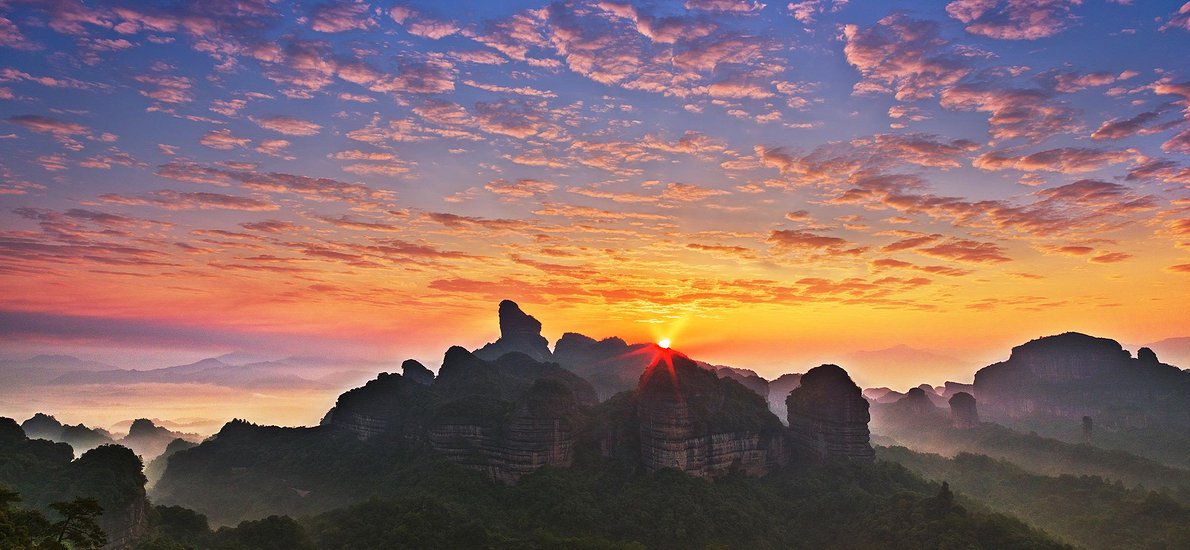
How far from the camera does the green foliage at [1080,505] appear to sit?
2813 inches

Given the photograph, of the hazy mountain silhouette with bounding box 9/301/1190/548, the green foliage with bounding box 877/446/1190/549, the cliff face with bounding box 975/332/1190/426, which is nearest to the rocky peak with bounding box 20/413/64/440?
the hazy mountain silhouette with bounding box 9/301/1190/548

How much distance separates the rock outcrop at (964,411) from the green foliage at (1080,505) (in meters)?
61.9

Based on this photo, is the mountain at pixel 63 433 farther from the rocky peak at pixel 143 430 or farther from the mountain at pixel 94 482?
the mountain at pixel 94 482

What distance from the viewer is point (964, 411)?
177250 millimetres

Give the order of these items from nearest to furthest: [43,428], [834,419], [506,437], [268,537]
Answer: [268,537], [506,437], [834,419], [43,428]

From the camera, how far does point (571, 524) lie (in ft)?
245

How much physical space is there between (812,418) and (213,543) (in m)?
89.9

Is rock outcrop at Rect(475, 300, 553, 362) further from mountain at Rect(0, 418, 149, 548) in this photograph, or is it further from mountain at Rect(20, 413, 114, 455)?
→ mountain at Rect(0, 418, 149, 548)

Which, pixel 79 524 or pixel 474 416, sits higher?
pixel 474 416

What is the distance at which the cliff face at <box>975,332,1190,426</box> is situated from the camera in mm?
158500

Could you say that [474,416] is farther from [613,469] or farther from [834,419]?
[834,419]

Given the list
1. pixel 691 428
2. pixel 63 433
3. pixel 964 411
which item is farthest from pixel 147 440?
pixel 964 411

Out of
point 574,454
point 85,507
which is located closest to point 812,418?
point 574,454

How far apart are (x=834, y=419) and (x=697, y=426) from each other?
2663 centimetres
